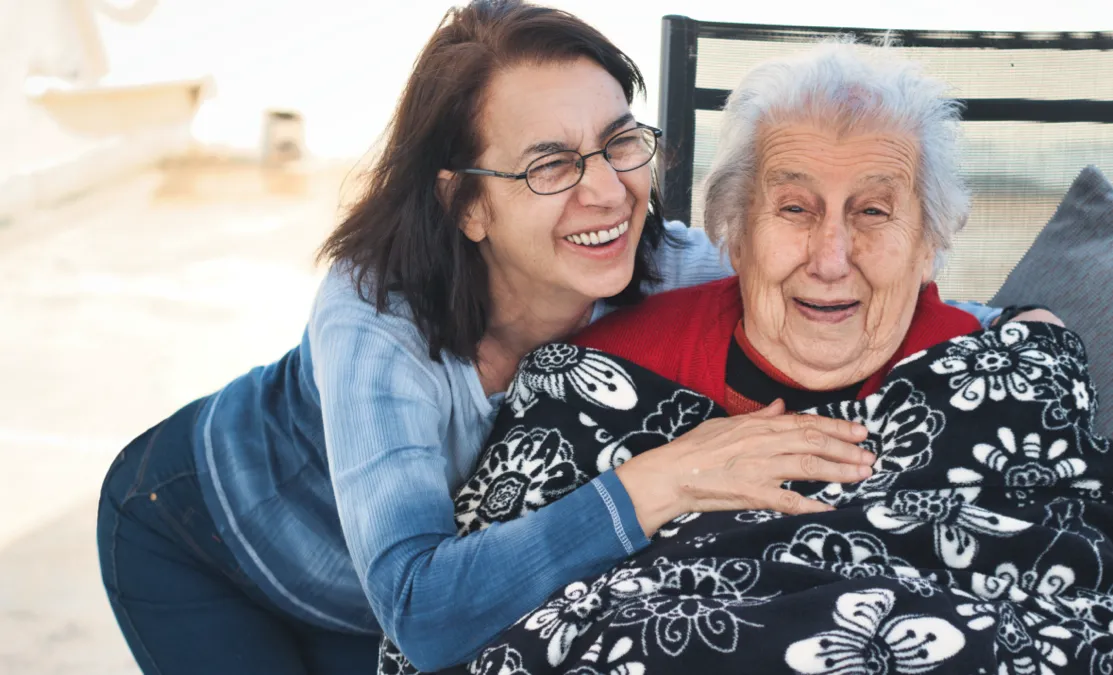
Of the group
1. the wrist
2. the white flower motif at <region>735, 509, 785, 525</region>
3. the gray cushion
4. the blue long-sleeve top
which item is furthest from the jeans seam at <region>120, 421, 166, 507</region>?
the gray cushion

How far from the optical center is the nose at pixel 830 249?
5.76 feet

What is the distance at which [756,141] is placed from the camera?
6.15 ft

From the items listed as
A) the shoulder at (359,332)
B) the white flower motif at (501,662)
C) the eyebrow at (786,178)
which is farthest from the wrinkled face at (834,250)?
the white flower motif at (501,662)

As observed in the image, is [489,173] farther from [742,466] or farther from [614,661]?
[614,661]

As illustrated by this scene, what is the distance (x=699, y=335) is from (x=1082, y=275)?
753mm

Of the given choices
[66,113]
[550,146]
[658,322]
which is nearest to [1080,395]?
[658,322]

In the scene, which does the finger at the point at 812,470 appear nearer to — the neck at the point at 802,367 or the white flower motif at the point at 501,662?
the neck at the point at 802,367

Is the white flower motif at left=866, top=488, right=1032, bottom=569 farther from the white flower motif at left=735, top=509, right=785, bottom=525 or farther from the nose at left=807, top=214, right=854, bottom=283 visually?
the nose at left=807, top=214, right=854, bottom=283

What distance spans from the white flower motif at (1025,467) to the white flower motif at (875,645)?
11.8 inches

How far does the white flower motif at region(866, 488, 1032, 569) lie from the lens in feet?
5.02

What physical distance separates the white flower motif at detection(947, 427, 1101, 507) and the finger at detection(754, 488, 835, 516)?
199mm

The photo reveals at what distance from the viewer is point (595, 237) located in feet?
5.91

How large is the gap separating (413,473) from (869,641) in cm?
67

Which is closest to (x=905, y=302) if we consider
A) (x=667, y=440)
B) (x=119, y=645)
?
(x=667, y=440)
